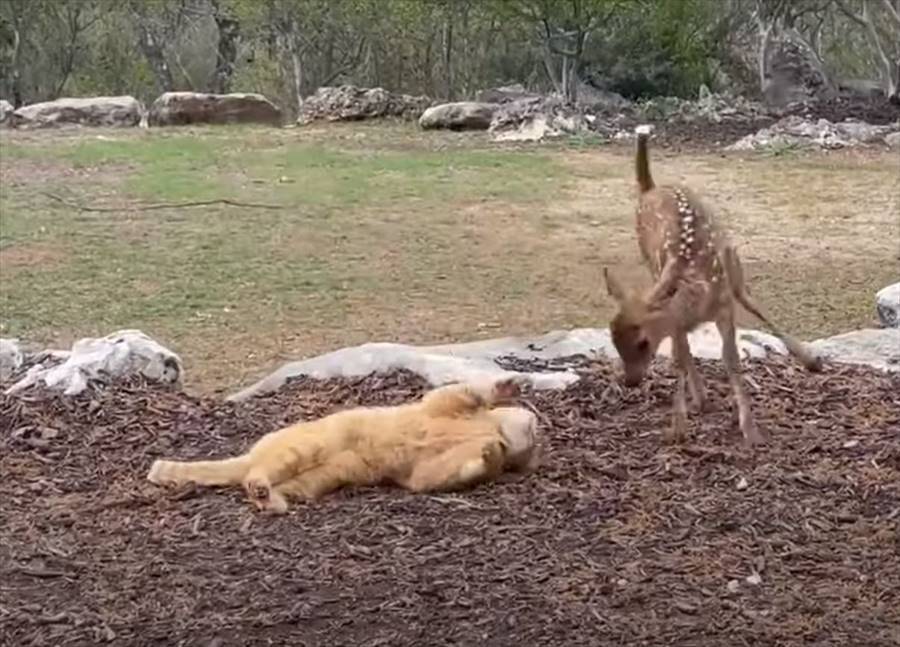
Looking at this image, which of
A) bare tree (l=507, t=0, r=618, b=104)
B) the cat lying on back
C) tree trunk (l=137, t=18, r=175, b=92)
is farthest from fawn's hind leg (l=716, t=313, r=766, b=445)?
tree trunk (l=137, t=18, r=175, b=92)

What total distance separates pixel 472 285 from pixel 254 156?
6.52m

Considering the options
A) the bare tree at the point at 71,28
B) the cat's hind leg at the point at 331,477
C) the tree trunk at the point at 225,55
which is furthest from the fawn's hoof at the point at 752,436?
the tree trunk at the point at 225,55

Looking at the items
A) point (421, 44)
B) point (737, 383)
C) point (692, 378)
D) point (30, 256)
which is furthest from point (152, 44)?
point (737, 383)

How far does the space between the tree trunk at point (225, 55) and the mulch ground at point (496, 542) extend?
852 inches

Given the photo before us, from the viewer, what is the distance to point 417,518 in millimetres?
3967

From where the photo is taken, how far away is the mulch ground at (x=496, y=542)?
333 centimetres

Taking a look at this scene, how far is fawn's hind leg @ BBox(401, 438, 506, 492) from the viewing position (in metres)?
4.15

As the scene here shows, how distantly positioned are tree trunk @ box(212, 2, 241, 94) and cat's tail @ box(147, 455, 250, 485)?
2217cm

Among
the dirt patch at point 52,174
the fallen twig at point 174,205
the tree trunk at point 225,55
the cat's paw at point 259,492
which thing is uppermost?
the cat's paw at point 259,492

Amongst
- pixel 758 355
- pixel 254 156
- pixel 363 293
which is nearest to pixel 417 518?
pixel 758 355

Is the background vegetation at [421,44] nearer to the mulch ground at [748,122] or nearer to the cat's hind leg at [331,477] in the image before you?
the mulch ground at [748,122]

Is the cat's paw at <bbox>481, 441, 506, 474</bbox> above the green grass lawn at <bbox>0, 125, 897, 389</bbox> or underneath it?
above

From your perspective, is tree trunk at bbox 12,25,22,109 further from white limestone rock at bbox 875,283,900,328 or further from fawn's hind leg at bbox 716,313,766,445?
fawn's hind leg at bbox 716,313,766,445

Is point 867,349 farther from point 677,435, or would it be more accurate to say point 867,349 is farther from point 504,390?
point 504,390
